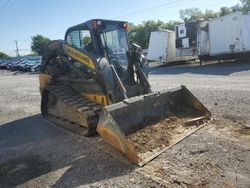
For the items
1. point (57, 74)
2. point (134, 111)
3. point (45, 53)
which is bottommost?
point (134, 111)

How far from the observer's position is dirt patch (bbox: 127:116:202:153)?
5344 millimetres

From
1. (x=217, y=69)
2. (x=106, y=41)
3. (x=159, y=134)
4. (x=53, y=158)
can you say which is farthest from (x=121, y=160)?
(x=217, y=69)

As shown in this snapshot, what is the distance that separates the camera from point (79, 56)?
6961 mm

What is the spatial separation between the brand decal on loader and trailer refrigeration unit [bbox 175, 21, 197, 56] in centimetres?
1652

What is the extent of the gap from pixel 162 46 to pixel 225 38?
17.7ft

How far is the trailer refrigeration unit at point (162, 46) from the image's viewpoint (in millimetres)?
23734

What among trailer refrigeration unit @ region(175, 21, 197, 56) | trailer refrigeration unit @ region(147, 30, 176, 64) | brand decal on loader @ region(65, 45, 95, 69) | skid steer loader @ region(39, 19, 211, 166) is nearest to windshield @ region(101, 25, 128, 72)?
skid steer loader @ region(39, 19, 211, 166)

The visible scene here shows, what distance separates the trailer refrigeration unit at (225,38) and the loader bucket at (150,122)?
13.8 meters

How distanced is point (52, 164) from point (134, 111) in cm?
179

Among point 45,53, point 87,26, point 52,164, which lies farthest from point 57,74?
point 52,164

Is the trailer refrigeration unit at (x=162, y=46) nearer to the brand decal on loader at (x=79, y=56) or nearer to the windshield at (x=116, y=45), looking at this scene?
the windshield at (x=116, y=45)

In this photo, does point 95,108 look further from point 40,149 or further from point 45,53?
point 45,53

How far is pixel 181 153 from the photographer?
5074 mm

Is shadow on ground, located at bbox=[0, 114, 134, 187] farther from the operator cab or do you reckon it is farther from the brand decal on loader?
the operator cab
